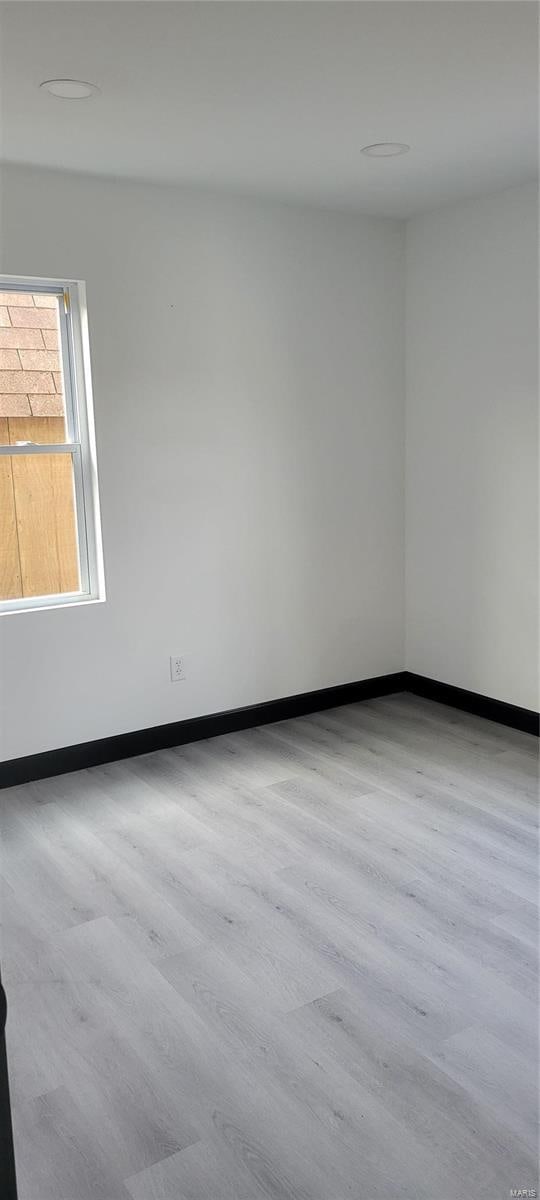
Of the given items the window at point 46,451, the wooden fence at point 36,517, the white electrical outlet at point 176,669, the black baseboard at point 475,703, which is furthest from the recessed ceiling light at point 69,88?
the black baseboard at point 475,703

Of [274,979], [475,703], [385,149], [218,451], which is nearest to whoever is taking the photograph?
[274,979]

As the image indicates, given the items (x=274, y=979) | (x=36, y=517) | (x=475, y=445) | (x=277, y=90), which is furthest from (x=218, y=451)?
(x=274, y=979)

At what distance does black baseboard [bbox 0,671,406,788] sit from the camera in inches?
147

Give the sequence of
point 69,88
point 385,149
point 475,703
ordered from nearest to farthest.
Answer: point 69,88
point 385,149
point 475,703

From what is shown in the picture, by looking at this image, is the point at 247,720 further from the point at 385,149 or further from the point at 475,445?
the point at 385,149

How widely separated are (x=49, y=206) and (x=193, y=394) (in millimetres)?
907

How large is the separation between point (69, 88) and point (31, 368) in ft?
4.11

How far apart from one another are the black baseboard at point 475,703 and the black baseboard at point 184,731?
0.42ft

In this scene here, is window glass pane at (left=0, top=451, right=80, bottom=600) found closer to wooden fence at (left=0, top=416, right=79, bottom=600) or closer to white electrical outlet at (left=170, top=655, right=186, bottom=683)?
wooden fence at (left=0, top=416, right=79, bottom=600)

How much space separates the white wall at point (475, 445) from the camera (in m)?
4.00

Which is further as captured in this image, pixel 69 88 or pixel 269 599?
pixel 269 599

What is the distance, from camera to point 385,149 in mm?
3223

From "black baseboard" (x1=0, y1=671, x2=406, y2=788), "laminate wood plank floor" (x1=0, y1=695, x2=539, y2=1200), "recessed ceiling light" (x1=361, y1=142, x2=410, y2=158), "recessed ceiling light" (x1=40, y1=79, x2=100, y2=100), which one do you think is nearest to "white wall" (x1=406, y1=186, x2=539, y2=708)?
"black baseboard" (x1=0, y1=671, x2=406, y2=788)

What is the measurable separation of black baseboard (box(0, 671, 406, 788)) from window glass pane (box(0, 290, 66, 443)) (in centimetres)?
127
